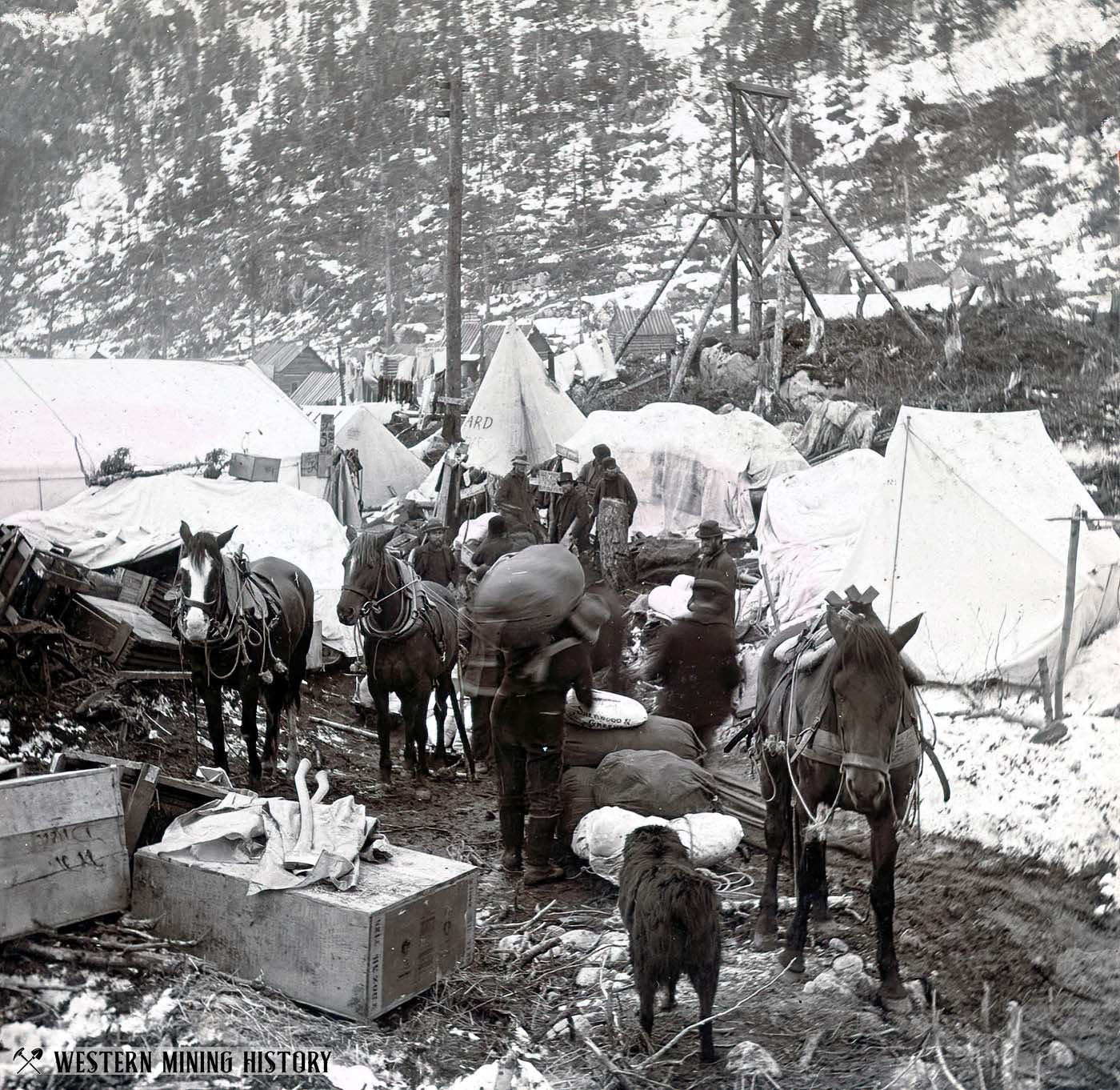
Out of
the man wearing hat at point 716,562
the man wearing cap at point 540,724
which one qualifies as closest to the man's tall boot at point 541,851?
the man wearing cap at point 540,724

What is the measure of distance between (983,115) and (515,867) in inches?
156

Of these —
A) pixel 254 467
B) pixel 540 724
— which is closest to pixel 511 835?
pixel 540 724

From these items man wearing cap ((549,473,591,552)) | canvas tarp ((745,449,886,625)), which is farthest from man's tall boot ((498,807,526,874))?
canvas tarp ((745,449,886,625))

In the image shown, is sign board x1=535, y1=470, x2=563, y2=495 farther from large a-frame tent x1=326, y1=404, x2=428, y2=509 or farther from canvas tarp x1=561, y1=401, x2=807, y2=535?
large a-frame tent x1=326, y1=404, x2=428, y2=509

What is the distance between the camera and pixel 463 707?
5156 millimetres

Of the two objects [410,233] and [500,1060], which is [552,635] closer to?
[500,1060]

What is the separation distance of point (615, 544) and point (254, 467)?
1984 mm

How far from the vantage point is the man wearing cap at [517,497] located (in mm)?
4621

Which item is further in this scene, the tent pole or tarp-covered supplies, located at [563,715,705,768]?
tarp-covered supplies, located at [563,715,705,768]

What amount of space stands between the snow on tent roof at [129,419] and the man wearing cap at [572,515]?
1505mm

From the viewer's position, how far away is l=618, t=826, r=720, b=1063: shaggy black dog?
338 cm

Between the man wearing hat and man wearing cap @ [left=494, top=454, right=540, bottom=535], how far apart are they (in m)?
0.78

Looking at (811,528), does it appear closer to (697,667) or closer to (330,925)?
(697,667)

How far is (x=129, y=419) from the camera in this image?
4.99 meters
